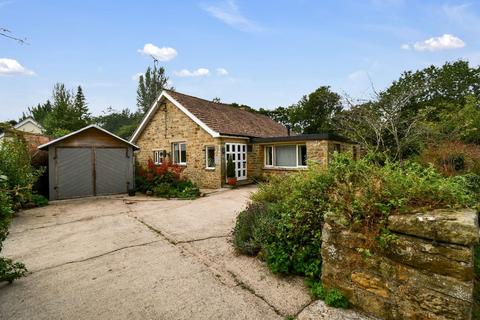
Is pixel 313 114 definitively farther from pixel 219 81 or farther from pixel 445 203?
pixel 445 203

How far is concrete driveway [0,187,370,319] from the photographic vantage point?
111 inches

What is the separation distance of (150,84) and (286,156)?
1468 inches

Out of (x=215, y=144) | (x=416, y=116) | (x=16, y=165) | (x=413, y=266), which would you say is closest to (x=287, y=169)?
(x=215, y=144)

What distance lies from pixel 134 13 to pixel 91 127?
5.64 m

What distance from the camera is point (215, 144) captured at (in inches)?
525

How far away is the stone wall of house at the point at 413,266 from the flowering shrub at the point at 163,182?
29.8 feet

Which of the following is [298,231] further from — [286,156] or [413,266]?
[286,156]

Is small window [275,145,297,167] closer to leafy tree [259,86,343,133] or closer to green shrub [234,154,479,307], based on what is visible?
green shrub [234,154,479,307]

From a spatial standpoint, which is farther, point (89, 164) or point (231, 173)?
point (231, 173)

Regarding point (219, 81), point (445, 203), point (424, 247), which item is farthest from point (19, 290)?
point (219, 81)

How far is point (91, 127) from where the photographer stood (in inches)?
440

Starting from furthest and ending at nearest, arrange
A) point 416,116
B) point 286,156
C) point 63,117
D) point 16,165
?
1. point 63,117
2. point 286,156
3. point 416,116
4. point 16,165

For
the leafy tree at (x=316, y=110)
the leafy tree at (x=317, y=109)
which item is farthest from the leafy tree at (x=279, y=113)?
the leafy tree at (x=317, y=109)

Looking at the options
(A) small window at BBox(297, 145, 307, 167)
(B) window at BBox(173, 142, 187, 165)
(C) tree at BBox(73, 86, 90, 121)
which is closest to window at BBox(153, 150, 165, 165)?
(B) window at BBox(173, 142, 187, 165)
